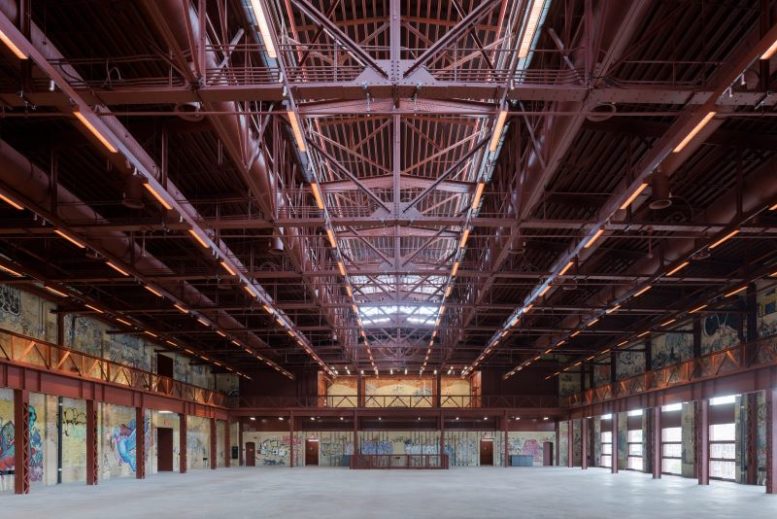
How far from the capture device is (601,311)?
133 feet

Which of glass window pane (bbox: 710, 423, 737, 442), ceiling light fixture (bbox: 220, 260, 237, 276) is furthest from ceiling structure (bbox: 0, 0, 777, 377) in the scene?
glass window pane (bbox: 710, 423, 737, 442)

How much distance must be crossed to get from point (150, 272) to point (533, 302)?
17.7m

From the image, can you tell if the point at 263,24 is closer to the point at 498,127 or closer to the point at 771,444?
the point at 498,127

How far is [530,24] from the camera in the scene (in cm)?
1286

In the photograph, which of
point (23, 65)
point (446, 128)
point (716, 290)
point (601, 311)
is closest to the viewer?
point (23, 65)

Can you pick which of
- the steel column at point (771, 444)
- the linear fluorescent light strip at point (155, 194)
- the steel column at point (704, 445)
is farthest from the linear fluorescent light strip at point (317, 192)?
the steel column at point (704, 445)

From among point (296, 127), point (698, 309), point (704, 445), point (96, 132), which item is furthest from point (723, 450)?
point (96, 132)

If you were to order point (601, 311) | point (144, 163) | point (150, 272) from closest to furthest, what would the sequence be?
point (144, 163) < point (150, 272) < point (601, 311)

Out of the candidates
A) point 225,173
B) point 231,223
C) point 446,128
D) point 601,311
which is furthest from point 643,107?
point 601,311

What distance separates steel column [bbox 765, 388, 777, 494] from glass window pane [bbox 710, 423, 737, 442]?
7.74 meters

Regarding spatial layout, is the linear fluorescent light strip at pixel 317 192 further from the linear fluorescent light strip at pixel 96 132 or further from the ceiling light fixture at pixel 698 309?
the ceiling light fixture at pixel 698 309

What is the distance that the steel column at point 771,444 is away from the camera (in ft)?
114

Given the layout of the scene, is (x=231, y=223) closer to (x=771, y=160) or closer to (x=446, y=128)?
(x=446, y=128)

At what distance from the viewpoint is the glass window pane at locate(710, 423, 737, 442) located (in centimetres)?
4369
